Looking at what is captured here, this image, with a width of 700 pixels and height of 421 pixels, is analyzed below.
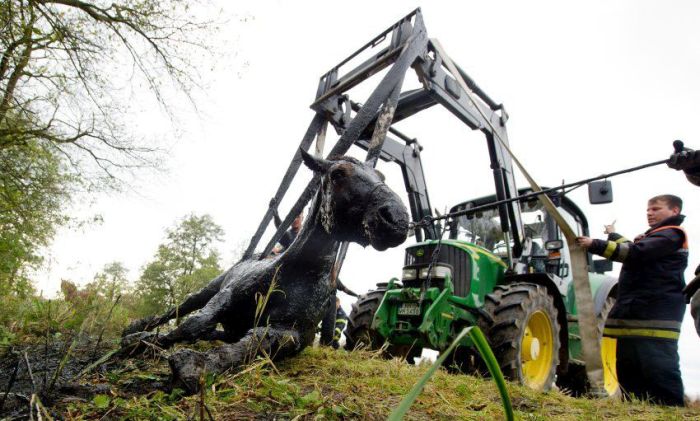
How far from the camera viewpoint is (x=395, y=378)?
2.36 m

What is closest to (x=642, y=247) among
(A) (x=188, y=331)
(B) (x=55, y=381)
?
(A) (x=188, y=331)

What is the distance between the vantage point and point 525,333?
459 centimetres

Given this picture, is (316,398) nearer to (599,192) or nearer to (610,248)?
(599,192)

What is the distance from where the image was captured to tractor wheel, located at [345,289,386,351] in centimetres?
518

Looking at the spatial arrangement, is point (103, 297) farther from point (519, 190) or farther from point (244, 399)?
point (519, 190)

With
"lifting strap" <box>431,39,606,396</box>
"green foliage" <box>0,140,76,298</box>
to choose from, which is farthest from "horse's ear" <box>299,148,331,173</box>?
"green foliage" <box>0,140,76,298</box>

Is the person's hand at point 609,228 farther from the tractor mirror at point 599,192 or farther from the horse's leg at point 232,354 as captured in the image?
the horse's leg at point 232,354

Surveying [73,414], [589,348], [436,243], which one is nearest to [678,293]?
[589,348]

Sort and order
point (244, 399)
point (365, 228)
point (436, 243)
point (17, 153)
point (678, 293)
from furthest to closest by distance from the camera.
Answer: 1. point (17, 153)
2. point (436, 243)
3. point (678, 293)
4. point (365, 228)
5. point (244, 399)

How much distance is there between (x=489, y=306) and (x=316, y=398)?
3.41 m

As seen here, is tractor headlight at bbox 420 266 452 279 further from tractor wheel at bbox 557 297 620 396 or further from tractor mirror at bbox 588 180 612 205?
tractor wheel at bbox 557 297 620 396

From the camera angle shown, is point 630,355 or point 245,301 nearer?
point 245,301

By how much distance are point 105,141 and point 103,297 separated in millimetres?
9622

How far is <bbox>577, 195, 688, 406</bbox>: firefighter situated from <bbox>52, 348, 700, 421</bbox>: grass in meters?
0.73
